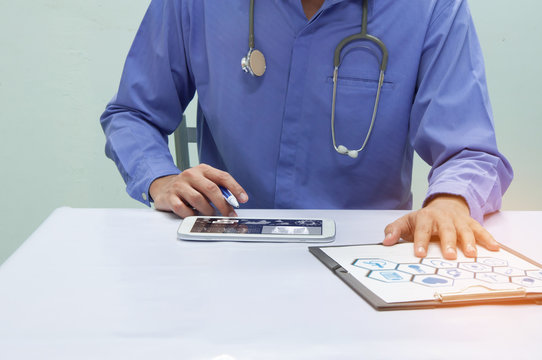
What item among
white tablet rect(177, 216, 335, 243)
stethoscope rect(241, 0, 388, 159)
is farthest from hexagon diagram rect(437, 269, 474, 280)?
stethoscope rect(241, 0, 388, 159)

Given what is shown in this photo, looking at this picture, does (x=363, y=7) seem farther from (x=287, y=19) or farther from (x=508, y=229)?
(x=508, y=229)

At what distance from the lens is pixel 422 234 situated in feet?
1.97

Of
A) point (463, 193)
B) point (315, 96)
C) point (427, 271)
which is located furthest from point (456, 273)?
point (315, 96)

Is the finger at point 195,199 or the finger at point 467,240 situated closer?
the finger at point 467,240

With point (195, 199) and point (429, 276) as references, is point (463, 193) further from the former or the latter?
point (195, 199)

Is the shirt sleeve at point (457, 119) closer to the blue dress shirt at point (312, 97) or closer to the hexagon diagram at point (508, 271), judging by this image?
the blue dress shirt at point (312, 97)

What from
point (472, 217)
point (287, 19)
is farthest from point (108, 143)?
point (472, 217)

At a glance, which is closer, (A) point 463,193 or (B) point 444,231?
(B) point 444,231

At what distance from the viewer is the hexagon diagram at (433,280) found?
0.49 metres

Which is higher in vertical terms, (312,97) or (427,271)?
(312,97)

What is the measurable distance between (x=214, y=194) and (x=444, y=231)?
318mm

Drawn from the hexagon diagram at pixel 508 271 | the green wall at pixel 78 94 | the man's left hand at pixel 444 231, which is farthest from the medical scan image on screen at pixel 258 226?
the green wall at pixel 78 94

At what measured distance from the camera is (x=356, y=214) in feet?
2.55

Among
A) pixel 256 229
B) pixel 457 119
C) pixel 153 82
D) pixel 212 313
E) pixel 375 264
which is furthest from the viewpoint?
pixel 153 82
